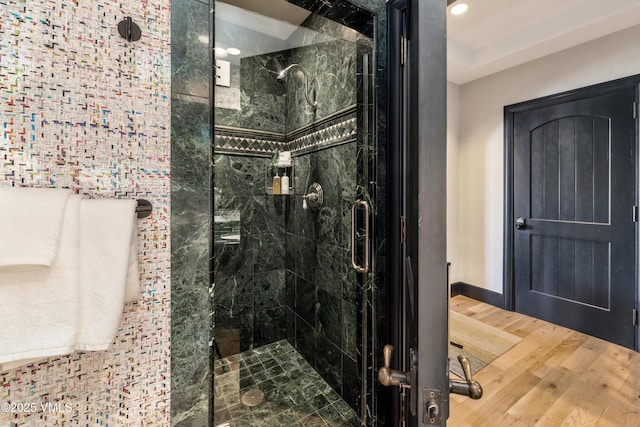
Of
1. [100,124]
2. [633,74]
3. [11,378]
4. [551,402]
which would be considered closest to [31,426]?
[11,378]

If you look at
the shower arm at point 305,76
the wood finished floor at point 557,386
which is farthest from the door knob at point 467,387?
the shower arm at point 305,76

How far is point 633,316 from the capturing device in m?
2.14

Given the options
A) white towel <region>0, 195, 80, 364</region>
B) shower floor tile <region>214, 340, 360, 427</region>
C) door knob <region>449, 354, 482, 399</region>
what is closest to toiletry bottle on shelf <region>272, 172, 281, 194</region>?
shower floor tile <region>214, 340, 360, 427</region>

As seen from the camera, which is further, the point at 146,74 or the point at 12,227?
the point at 146,74

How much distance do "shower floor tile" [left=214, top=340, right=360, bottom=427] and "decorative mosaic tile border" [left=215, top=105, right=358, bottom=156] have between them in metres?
1.32

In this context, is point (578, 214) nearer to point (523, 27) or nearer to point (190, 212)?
point (523, 27)

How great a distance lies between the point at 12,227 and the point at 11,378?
13.3 inches

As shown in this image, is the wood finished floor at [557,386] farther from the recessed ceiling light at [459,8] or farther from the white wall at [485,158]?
the recessed ceiling light at [459,8]

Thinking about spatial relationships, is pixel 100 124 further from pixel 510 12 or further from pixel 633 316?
pixel 633 316

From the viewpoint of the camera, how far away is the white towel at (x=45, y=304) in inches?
20.1

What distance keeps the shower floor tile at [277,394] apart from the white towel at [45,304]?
2.47ft

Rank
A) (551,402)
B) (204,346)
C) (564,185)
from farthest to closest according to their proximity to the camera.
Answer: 1. (564,185)
2. (551,402)
3. (204,346)

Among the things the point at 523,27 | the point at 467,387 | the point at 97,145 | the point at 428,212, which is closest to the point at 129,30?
the point at 97,145

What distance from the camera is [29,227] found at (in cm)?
52
